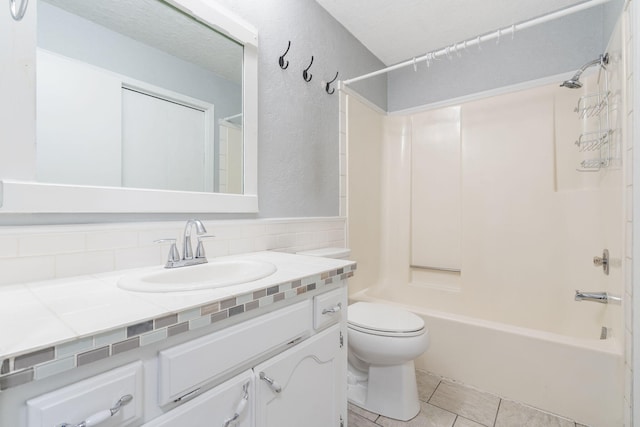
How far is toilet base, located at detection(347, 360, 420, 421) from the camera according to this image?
4.73ft

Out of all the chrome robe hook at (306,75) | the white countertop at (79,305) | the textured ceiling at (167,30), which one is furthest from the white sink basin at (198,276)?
the chrome robe hook at (306,75)

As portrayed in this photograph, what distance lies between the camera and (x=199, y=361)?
628mm

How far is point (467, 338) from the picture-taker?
5.50 ft

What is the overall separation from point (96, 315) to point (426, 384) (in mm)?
1731

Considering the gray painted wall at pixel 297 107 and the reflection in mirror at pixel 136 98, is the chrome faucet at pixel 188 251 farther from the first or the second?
the gray painted wall at pixel 297 107

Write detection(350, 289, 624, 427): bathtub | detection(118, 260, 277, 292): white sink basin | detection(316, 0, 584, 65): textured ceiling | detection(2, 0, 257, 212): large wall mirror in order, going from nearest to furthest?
detection(118, 260, 277, 292): white sink basin → detection(2, 0, 257, 212): large wall mirror → detection(350, 289, 624, 427): bathtub → detection(316, 0, 584, 65): textured ceiling

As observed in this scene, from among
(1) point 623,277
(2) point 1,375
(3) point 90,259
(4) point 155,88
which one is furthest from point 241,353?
(1) point 623,277

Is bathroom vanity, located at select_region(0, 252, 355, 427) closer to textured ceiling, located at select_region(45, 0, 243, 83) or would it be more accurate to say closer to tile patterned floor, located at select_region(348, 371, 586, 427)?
tile patterned floor, located at select_region(348, 371, 586, 427)

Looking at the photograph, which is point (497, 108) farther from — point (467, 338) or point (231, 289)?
point (231, 289)

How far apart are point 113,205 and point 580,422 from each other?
2.15 m

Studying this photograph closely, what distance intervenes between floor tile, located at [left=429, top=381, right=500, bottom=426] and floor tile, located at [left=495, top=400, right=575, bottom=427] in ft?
0.11

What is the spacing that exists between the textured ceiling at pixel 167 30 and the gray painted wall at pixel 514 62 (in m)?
1.60

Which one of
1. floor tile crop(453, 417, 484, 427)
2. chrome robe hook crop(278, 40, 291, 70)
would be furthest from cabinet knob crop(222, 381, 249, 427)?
chrome robe hook crop(278, 40, 291, 70)

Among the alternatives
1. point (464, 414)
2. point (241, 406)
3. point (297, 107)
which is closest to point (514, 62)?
point (297, 107)
